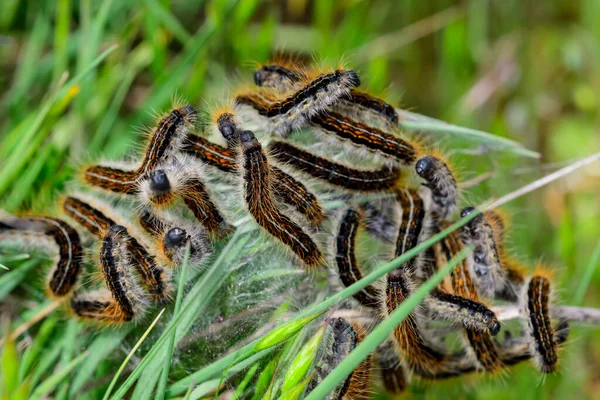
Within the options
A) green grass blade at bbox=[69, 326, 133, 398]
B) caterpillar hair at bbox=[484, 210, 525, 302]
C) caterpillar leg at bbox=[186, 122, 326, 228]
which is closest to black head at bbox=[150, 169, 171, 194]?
caterpillar leg at bbox=[186, 122, 326, 228]

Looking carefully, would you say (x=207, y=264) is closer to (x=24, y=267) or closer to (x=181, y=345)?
(x=181, y=345)

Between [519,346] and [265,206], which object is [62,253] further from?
[519,346]

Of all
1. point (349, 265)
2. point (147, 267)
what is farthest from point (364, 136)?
point (147, 267)

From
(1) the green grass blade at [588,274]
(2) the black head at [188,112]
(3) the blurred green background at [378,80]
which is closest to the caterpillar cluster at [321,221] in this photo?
(2) the black head at [188,112]

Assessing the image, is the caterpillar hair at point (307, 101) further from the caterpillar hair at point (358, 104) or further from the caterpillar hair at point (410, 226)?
the caterpillar hair at point (410, 226)

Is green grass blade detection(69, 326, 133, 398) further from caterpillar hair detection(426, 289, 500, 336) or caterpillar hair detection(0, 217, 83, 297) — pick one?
caterpillar hair detection(426, 289, 500, 336)

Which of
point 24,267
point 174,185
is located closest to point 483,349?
point 174,185
